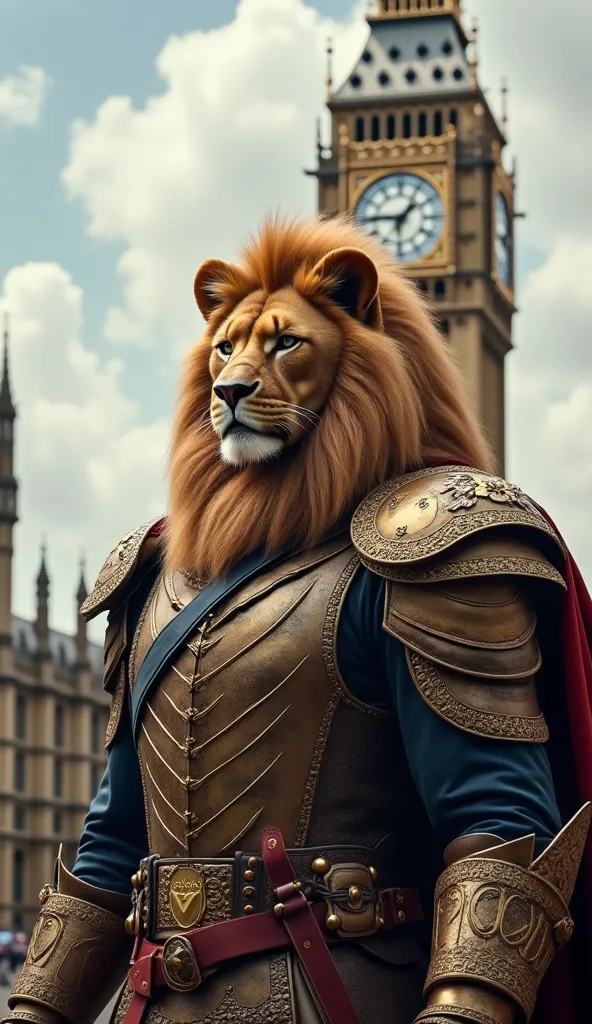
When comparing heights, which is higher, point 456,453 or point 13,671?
point 13,671

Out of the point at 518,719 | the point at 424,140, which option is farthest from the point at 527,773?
the point at 424,140

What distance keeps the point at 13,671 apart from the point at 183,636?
58.6m

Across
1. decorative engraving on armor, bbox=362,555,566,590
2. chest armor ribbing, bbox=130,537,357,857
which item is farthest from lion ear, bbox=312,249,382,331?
decorative engraving on armor, bbox=362,555,566,590

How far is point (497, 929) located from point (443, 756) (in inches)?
13.3

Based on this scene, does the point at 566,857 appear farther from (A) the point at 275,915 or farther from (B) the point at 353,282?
(B) the point at 353,282

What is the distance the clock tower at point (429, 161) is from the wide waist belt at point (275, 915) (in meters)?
61.1

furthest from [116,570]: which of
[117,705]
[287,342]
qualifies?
[287,342]

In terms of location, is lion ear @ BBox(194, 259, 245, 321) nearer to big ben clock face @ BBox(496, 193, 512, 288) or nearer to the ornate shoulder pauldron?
the ornate shoulder pauldron

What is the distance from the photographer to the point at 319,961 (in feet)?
11.1

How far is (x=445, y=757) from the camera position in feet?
11.1

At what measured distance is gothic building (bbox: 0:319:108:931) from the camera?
60125 mm

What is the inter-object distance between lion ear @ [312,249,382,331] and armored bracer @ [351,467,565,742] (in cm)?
45

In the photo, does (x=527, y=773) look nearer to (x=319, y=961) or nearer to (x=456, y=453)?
(x=319, y=961)

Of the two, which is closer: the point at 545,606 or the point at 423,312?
the point at 545,606
